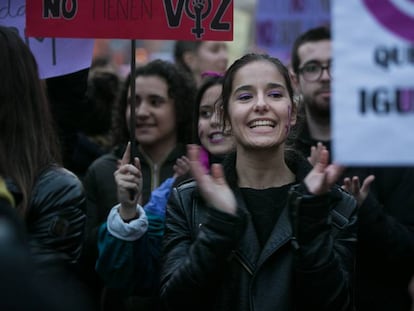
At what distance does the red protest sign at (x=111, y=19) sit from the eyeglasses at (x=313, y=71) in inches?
54.7

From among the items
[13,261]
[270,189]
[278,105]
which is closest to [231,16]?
[278,105]

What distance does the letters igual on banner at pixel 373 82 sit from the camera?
2.76 metres

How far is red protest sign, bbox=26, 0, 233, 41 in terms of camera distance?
14.0 ft

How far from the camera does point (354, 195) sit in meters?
4.27

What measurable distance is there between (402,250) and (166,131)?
1.47 m

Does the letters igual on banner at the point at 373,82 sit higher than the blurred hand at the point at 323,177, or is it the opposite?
the letters igual on banner at the point at 373,82

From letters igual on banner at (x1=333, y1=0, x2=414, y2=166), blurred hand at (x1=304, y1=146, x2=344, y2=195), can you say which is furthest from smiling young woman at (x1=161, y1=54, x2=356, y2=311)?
letters igual on banner at (x1=333, y1=0, x2=414, y2=166)

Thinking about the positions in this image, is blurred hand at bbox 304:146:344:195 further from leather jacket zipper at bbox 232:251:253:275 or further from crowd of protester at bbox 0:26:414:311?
leather jacket zipper at bbox 232:251:253:275

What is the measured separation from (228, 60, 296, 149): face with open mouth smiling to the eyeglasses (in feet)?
5.03

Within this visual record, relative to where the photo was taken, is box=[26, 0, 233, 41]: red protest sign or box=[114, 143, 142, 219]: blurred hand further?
box=[26, 0, 233, 41]: red protest sign

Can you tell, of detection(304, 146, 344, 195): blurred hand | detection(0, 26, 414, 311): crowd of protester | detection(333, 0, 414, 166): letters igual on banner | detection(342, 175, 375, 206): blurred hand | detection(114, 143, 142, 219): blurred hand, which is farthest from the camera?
detection(342, 175, 375, 206): blurred hand

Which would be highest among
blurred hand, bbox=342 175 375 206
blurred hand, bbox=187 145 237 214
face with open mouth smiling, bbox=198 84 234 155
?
face with open mouth smiling, bbox=198 84 234 155

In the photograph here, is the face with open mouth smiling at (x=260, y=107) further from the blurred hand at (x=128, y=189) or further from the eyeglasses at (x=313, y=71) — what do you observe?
the eyeglasses at (x=313, y=71)

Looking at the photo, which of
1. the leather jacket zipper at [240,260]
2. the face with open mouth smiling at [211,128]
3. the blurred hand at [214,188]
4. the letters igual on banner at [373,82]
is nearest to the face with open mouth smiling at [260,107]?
the blurred hand at [214,188]
